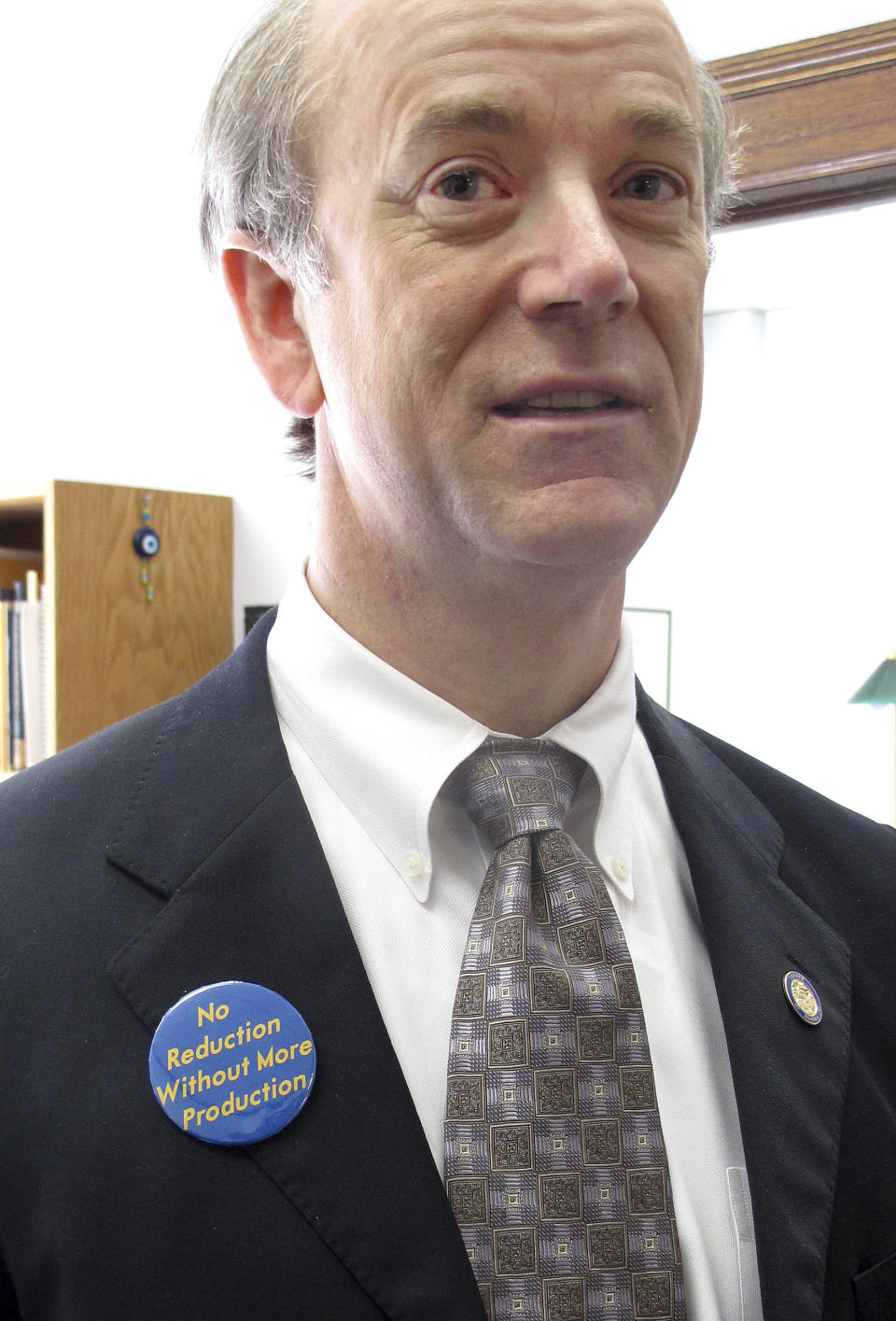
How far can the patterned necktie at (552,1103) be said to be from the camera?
819 millimetres

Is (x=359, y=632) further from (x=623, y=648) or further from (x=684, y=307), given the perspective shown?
(x=684, y=307)

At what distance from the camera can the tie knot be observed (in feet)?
3.15

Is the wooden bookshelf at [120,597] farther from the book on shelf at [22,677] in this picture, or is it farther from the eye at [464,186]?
the eye at [464,186]

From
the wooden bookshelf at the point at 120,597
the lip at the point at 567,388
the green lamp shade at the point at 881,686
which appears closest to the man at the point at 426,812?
the lip at the point at 567,388

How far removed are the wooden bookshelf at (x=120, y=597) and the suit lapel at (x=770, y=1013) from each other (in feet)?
4.40

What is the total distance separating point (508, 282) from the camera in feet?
3.05

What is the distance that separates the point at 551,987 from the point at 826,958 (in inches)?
13.3

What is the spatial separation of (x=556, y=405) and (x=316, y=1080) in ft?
1.70

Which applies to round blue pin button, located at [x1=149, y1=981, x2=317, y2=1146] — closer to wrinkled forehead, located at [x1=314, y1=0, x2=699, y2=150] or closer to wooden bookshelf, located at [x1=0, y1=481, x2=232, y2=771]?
wrinkled forehead, located at [x1=314, y1=0, x2=699, y2=150]

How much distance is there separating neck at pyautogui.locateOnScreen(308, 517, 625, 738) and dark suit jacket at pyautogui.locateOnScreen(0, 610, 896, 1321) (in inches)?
4.6

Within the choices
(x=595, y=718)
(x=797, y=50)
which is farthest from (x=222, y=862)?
(x=797, y=50)

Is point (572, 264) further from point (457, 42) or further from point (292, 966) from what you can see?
point (292, 966)

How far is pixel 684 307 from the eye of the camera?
3.31 ft

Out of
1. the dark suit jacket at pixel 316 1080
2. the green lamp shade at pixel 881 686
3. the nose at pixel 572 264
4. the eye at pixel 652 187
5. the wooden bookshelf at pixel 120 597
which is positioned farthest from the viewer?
the wooden bookshelf at pixel 120 597
